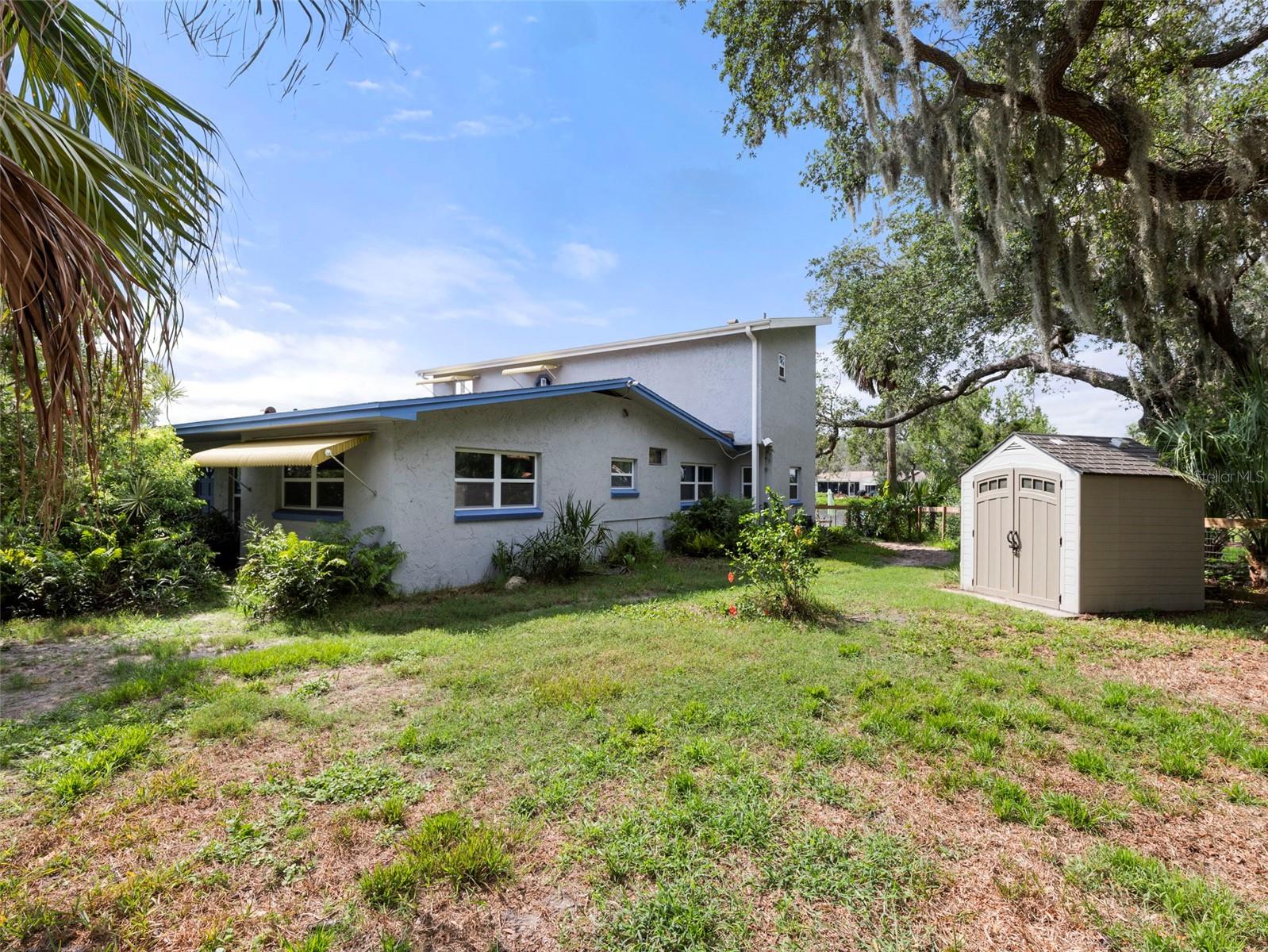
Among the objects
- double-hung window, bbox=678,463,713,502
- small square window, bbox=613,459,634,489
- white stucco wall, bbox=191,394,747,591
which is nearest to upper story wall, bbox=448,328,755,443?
double-hung window, bbox=678,463,713,502

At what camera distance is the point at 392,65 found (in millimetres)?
2564

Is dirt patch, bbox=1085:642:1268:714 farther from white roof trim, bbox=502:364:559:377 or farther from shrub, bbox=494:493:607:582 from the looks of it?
white roof trim, bbox=502:364:559:377

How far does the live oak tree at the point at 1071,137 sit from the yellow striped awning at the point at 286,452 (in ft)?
26.9

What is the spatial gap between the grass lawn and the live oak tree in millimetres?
6273

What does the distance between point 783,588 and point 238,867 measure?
6293mm

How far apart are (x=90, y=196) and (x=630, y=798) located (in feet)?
11.8

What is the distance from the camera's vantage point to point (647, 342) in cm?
1755

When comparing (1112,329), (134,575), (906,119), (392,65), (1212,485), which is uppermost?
(906,119)

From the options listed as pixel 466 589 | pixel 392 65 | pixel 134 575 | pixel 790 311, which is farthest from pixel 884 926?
pixel 790 311

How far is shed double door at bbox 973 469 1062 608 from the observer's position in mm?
8641

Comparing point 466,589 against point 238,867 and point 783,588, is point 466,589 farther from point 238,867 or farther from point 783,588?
point 238,867

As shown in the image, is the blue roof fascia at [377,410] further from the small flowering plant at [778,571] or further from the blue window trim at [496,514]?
the small flowering plant at [778,571]

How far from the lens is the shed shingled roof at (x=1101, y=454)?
8336mm

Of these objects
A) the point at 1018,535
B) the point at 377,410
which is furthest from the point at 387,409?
the point at 1018,535
